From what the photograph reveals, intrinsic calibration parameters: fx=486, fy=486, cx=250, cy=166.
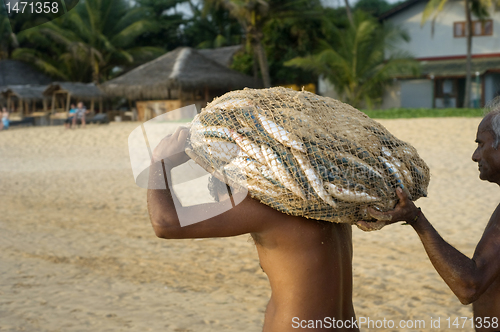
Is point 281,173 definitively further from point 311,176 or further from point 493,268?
point 493,268

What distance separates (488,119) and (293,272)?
0.88 m

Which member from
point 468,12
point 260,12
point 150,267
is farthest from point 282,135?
point 468,12

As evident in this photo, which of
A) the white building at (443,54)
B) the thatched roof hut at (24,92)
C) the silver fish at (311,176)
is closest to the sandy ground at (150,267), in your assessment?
the silver fish at (311,176)

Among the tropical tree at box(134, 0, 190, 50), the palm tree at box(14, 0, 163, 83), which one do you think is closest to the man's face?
the palm tree at box(14, 0, 163, 83)

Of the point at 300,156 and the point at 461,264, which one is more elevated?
the point at 300,156

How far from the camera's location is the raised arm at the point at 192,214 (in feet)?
4.51

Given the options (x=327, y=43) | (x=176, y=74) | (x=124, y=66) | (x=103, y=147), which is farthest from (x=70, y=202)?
(x=124, y=66)

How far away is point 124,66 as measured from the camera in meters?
29.0

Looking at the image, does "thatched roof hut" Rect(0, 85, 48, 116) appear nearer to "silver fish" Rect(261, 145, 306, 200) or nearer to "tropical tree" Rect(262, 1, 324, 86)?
"tropical tree" Rect(262, 1, 324, 86)

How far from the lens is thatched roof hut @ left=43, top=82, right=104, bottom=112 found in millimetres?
21781

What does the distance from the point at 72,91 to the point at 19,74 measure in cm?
802

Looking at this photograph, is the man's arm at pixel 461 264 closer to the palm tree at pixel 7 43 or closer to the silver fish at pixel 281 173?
the silver fish at pixel 281 173

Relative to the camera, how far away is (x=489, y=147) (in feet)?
5.44

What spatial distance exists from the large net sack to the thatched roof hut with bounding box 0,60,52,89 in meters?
28.9
